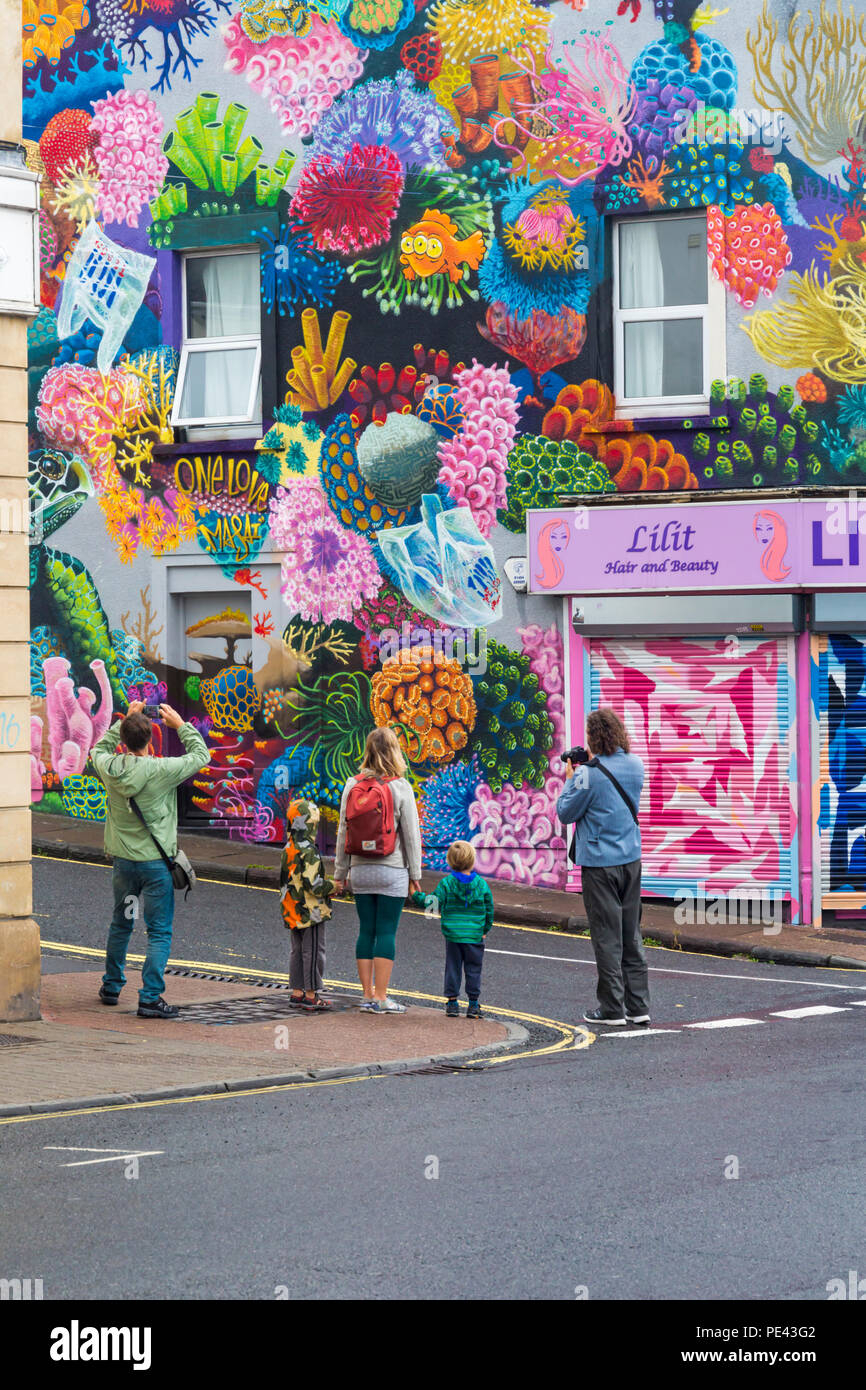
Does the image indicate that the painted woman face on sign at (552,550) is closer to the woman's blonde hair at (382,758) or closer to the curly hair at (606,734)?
the curly hair at (606,734)

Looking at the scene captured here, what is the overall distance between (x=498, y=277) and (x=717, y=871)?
6.09m

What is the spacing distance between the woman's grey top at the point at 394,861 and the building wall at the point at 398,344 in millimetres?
6513

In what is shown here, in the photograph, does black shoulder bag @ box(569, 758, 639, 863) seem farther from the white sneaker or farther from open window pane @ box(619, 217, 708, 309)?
open window pane @ box(619, 217, 708, 309)

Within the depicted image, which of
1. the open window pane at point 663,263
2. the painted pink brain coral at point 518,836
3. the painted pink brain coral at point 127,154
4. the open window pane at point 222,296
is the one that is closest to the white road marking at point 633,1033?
the painted pink brain coral at point 518,836

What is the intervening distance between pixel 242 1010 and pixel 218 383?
31.9 ft

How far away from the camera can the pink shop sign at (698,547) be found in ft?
56.9

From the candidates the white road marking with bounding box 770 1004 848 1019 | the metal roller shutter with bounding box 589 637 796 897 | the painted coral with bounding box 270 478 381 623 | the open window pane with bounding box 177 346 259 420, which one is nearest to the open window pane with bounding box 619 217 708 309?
the metal roller shutter with bounding box 589 637 796 897

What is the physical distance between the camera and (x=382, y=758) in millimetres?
12281

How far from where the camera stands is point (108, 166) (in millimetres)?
21000

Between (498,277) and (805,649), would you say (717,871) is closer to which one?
(805,649)

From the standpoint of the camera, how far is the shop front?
17531 mm

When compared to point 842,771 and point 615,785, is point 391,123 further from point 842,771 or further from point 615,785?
point 615,785

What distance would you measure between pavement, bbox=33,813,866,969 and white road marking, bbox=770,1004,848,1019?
2636mm

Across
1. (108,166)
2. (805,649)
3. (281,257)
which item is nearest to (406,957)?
(805,649)
